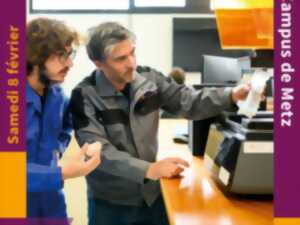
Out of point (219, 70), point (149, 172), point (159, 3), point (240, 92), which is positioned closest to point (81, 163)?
point (149, 172)

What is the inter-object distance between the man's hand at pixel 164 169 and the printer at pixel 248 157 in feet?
0.57

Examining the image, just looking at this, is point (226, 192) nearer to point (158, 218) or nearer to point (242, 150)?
point (242, 150)

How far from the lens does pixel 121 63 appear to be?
147cm

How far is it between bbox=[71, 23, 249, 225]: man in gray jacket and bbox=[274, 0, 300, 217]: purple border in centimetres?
72

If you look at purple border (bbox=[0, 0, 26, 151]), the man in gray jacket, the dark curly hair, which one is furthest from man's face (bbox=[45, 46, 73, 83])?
purple border (bbox=[0, 0, 26, 151])

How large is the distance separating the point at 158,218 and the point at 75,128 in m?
0.46

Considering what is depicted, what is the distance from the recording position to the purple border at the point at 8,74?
635mm

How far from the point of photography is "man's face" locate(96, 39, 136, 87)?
146cm

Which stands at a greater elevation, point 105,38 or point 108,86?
point 105,38

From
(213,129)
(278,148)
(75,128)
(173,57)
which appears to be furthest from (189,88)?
(173,57)

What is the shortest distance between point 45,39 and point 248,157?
675mm

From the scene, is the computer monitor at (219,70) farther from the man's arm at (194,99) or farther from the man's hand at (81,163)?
the man's hand at (81,163)

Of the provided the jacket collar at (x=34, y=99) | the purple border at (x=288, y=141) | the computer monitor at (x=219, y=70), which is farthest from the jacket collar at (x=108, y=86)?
the purple border at (x=288, y=141)

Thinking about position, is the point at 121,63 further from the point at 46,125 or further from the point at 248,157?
the point at 248,157
